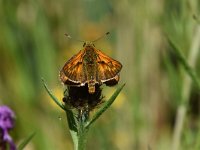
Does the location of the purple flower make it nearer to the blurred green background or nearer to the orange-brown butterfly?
the orange-brown butterfly

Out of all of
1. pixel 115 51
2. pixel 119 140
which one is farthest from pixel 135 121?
pixel 115 51

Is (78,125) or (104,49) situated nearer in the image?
(78,125)

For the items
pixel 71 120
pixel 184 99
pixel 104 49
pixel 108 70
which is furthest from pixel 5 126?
pixel 104 49

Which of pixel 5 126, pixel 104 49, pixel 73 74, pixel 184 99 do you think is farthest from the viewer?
pixel 104 49

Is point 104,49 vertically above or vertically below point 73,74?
below

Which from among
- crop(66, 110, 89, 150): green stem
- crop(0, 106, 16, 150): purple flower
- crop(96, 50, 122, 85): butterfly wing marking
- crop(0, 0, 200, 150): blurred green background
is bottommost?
crop(0, 0, 200, 150): blurred green background

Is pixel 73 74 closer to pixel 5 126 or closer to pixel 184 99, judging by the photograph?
pixel 5 126

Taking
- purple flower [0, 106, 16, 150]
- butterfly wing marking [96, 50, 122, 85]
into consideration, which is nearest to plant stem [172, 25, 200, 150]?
purple flower [0, 106, 16, 150]

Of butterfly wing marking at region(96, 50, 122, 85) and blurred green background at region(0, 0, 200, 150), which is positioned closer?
butterfly wing marking at region(96, 50, 122, 85)
